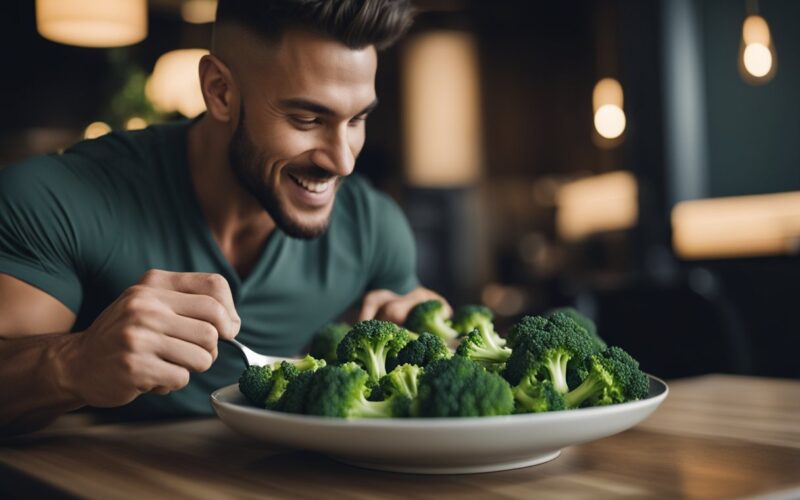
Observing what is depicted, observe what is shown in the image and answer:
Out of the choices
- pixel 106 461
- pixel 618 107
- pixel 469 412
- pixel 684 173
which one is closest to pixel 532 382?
pixel 469 412

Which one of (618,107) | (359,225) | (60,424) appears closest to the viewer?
(60,424)

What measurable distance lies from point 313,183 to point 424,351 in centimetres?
56

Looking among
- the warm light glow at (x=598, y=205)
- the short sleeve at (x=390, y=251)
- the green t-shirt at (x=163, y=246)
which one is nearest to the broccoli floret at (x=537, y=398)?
the green t-shirt at (x=163, y=246)

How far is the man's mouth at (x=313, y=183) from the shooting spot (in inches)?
54.3

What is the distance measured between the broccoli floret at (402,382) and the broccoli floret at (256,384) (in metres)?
0.14

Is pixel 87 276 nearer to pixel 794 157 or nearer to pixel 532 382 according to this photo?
pixel 532 382

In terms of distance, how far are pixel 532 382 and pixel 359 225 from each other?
93 cm

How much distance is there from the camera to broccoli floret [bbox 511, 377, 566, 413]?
79cm

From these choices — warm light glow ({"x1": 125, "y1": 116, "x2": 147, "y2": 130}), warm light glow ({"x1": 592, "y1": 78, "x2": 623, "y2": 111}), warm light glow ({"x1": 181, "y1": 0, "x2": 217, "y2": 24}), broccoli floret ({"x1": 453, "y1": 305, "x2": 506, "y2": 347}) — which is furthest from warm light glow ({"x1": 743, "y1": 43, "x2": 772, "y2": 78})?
warm light glow ({"x1": 181, "y1": 0, "x2": 217, "y2": 24})

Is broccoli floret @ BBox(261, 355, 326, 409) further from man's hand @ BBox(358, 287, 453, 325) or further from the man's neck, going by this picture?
the man's neck

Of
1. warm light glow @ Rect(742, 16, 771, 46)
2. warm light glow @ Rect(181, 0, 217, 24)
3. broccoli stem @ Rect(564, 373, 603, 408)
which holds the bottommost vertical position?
broccoli stem @ Rect(564, 373, 603, 408)

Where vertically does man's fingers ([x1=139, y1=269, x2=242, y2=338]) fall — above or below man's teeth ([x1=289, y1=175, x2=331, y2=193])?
below

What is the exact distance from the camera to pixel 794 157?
593cm

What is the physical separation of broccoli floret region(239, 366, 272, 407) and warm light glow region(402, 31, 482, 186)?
672 centimetres
